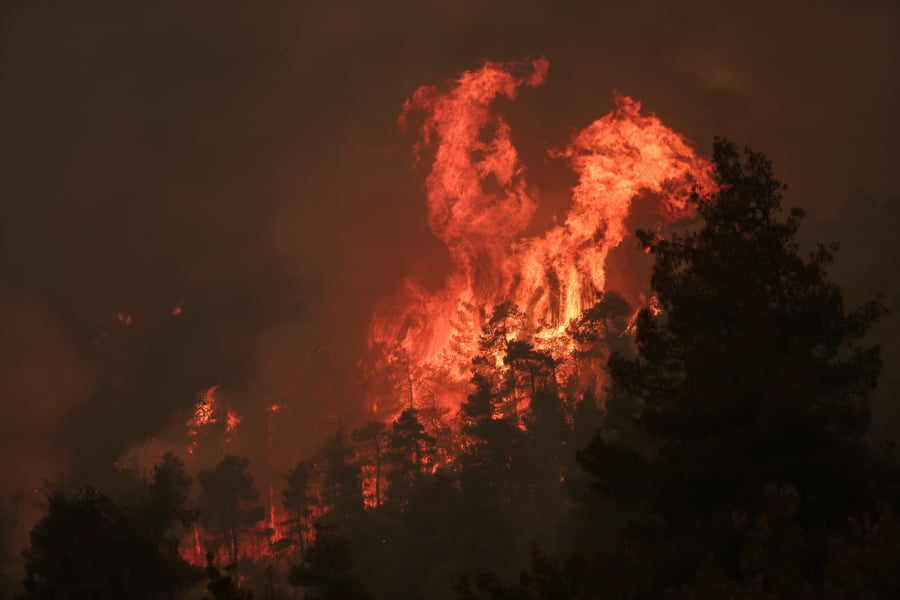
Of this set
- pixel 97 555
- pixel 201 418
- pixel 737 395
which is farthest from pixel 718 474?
pixel 201 418

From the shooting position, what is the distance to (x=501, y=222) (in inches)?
5118

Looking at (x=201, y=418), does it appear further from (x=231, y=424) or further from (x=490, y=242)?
(x=490, y=242)

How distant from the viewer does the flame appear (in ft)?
358

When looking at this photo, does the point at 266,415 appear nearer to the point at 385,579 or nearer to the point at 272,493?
the point at 272,493

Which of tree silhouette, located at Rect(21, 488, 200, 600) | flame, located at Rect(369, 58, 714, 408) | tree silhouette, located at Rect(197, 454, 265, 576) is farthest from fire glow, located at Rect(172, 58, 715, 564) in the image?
tree silhouette, located at Rect(21, 488, 200, 600)

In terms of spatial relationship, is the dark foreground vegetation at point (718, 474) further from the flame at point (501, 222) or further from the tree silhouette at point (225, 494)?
the flame at point (501, 222)

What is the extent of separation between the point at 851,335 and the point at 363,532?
106 feet

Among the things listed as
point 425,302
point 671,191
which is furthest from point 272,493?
point 671,191

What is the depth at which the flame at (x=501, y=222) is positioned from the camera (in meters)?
109

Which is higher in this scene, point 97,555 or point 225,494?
point 225,494

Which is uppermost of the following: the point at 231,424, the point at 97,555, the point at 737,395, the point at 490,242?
the point at 490,242

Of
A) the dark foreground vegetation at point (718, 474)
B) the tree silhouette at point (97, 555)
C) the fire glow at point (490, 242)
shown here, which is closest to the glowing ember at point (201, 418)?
the fire glow at point (490, 242)

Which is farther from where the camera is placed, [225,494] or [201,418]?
[201,418]

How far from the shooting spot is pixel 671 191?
10869 centimetres
